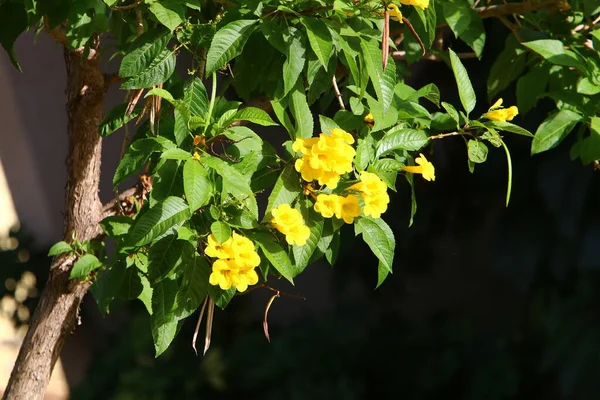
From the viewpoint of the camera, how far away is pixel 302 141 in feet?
3.99

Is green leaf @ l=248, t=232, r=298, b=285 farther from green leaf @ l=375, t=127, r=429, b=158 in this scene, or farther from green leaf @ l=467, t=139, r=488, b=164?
green leaf @ l=467, t=139, r=488, b=164

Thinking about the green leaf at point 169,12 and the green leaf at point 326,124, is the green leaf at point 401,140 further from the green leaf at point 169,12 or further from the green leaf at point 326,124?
the green leaf at point 169,12

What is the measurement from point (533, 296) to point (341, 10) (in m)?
1.97

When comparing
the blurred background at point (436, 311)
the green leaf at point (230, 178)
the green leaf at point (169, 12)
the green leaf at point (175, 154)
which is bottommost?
the blurred background at point (436, 311)

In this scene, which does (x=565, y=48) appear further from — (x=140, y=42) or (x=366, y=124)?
(x=140, y=42)

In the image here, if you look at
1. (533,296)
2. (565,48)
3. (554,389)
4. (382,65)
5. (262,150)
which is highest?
(382,65)

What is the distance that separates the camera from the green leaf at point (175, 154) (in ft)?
3.87

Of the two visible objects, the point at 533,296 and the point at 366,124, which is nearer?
the point at 366,124

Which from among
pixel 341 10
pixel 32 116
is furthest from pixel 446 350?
pixel 32 116

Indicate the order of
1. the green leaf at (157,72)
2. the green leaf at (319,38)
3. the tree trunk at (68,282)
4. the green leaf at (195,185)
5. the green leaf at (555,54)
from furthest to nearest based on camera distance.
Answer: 1. the tree trunk at (68,282)
2. the green leaf at (555,54)
3. the green leaf at (157,72)
4. the green leaf at (319,38)
5. the green leaf at (195,185)

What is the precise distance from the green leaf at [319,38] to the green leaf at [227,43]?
0.31 ft

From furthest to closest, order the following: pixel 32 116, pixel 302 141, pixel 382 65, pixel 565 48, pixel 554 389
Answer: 1. pixel 32 116
2. pixel 554 389
3. pixel 565 48
4. pixel 382 65
5. pixel 302 141

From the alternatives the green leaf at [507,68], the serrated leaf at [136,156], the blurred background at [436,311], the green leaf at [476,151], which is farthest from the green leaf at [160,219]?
the blurred background at [436,311]

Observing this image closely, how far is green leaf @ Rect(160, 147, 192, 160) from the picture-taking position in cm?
118
